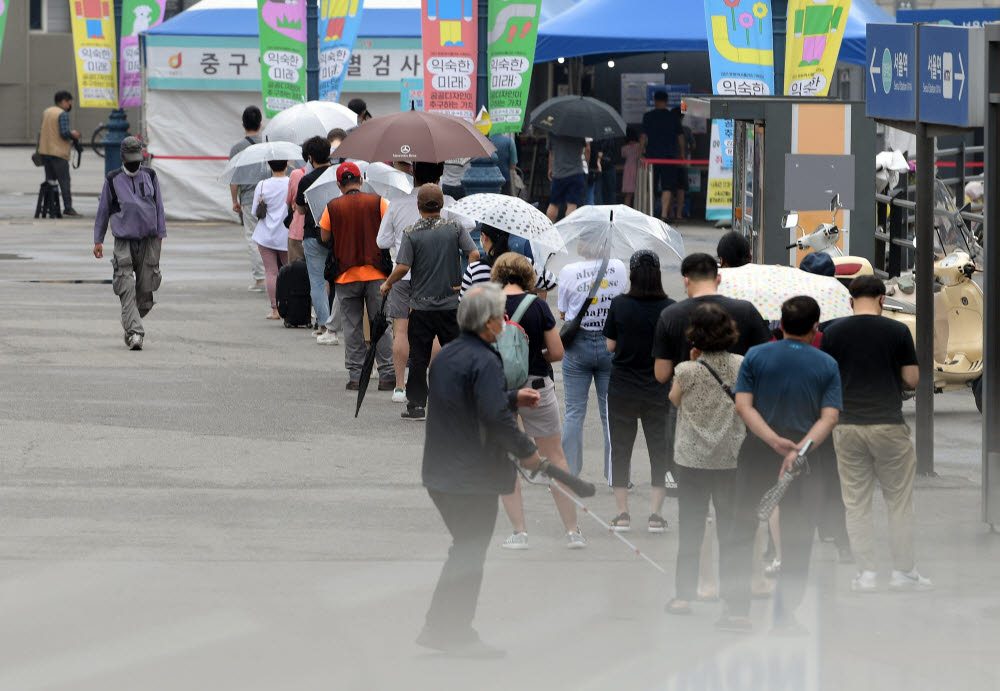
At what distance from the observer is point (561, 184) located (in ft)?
79.2

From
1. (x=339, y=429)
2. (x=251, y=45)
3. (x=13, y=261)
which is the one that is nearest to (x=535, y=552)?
(x=339, y=429)

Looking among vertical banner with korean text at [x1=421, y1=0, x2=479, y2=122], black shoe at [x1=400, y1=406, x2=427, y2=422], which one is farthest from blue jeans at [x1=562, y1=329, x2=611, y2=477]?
vertical banner with korean text at [x1=421, y1=0, x2=479, y2=122]

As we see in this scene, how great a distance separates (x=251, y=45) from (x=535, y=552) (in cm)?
1986

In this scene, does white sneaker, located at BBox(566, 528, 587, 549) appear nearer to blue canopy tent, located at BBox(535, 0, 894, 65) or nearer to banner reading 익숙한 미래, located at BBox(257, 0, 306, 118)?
banner reading 익숙한 미래, located at BBox(257, 0, 306, 118)

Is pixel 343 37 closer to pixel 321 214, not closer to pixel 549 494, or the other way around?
→ pixel 321 214

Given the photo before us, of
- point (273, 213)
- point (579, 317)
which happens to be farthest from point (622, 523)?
point (273, 213)

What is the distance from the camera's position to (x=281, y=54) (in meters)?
19.8

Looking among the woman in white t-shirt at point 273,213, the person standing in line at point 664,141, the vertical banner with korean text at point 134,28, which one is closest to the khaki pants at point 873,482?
the woman in white t-shirt at point 273,213

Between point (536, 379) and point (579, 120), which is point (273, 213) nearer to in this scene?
point (536, 379)

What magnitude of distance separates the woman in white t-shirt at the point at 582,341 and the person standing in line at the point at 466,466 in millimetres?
2611

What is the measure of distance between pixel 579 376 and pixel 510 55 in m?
8.51

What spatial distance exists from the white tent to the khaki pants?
19680mm

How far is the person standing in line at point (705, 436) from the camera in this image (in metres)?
7.09

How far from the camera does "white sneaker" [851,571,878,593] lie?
7457 millimetres
